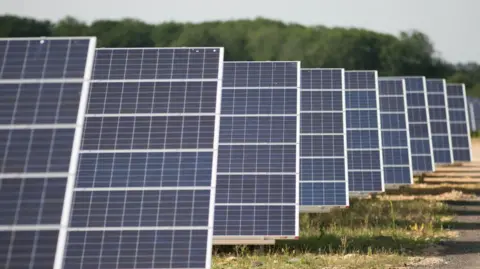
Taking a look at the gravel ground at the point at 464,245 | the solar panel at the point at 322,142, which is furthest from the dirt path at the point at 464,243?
the solar panel at the point at 322,142

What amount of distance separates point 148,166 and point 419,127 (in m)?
28.5

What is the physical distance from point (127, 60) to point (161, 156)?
2.76m

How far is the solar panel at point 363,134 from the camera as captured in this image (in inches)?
996

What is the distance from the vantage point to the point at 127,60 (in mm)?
13844

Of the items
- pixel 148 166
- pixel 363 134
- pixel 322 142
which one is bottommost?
pixel 148 166

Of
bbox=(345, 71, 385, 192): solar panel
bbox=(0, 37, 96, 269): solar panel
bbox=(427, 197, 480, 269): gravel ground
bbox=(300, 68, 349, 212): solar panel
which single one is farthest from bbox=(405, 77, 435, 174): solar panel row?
bbox=(0, 37, 96, 269): solar panel

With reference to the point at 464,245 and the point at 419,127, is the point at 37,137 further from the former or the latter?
the point at 419,127

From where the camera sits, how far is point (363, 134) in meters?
27.4

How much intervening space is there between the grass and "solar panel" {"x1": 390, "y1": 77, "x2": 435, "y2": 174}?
1108cm

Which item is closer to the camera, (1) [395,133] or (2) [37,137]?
(2) [37,137]

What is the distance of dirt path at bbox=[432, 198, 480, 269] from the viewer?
15.8m

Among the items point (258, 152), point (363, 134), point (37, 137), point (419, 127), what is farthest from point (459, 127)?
point (37, 137)

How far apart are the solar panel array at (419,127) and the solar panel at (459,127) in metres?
6.38

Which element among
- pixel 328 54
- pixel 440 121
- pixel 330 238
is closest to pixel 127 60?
pixel 330 238
